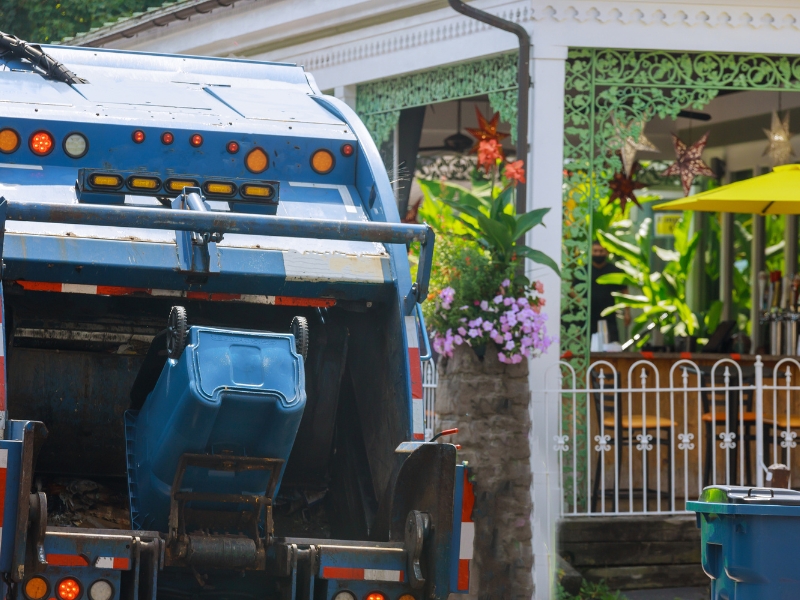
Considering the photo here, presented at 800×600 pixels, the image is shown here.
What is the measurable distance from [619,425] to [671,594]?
1.14 metres

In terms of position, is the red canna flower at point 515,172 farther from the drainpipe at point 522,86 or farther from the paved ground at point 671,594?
the paved ground at point 671,594

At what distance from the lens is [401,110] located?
1062cm

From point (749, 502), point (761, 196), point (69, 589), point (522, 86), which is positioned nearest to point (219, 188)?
point (69, 589)

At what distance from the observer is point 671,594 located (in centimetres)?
813

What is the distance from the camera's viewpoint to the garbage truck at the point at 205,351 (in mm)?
4074

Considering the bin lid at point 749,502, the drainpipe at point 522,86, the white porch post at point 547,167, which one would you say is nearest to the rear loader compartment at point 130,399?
the bin lid at point 749,502

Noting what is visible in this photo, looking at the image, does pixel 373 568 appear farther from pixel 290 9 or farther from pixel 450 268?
pixel 290 9

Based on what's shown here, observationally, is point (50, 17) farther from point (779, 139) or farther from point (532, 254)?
point (532, 254)

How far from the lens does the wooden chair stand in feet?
27.6

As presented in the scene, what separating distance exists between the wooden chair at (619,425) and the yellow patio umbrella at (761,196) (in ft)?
5.58

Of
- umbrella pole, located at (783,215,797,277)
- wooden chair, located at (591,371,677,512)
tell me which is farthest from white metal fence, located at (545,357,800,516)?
umbrella pole, located at (783,215,797,277)

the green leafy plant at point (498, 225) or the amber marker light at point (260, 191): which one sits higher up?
the green leafy plant at point (498, 225)

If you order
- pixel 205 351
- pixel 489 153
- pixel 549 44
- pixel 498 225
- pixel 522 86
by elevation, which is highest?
pixel 549 44

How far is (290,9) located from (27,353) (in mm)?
6551
